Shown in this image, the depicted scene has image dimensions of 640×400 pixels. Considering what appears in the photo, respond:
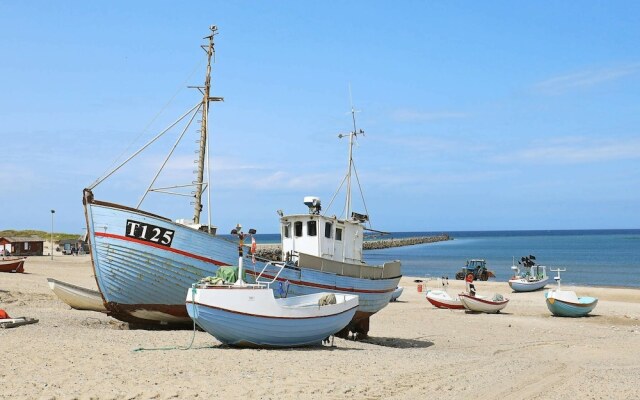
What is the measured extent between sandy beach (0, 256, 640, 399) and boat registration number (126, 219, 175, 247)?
2.40 metres

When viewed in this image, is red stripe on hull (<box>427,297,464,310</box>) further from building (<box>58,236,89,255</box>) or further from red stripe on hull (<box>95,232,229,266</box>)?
building (<box>58,236,89,255</box>)

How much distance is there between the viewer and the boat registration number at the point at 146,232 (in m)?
17.3

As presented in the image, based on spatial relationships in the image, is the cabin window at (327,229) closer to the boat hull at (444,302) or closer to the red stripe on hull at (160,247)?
the red stripe on hull at (160,247)

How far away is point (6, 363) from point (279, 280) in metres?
7.82

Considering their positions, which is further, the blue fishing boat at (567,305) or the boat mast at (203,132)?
the blue fishing boat at (567,305)

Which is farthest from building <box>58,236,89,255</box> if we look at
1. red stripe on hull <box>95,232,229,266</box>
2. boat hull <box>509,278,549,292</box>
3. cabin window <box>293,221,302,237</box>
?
red stripe on hull <box>95,232,229,266</box>

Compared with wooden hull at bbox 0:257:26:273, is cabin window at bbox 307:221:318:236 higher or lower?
higher

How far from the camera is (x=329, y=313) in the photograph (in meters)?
15.4

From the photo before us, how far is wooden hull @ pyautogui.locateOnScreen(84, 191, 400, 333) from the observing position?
17312 mm

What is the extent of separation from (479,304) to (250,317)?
18.3 metres

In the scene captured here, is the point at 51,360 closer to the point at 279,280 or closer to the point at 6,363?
the point at 6,363

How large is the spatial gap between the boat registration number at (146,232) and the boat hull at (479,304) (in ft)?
54.3

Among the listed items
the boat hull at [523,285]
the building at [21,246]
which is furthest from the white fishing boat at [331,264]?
the building at [21,246]

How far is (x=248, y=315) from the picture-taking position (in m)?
14.1
